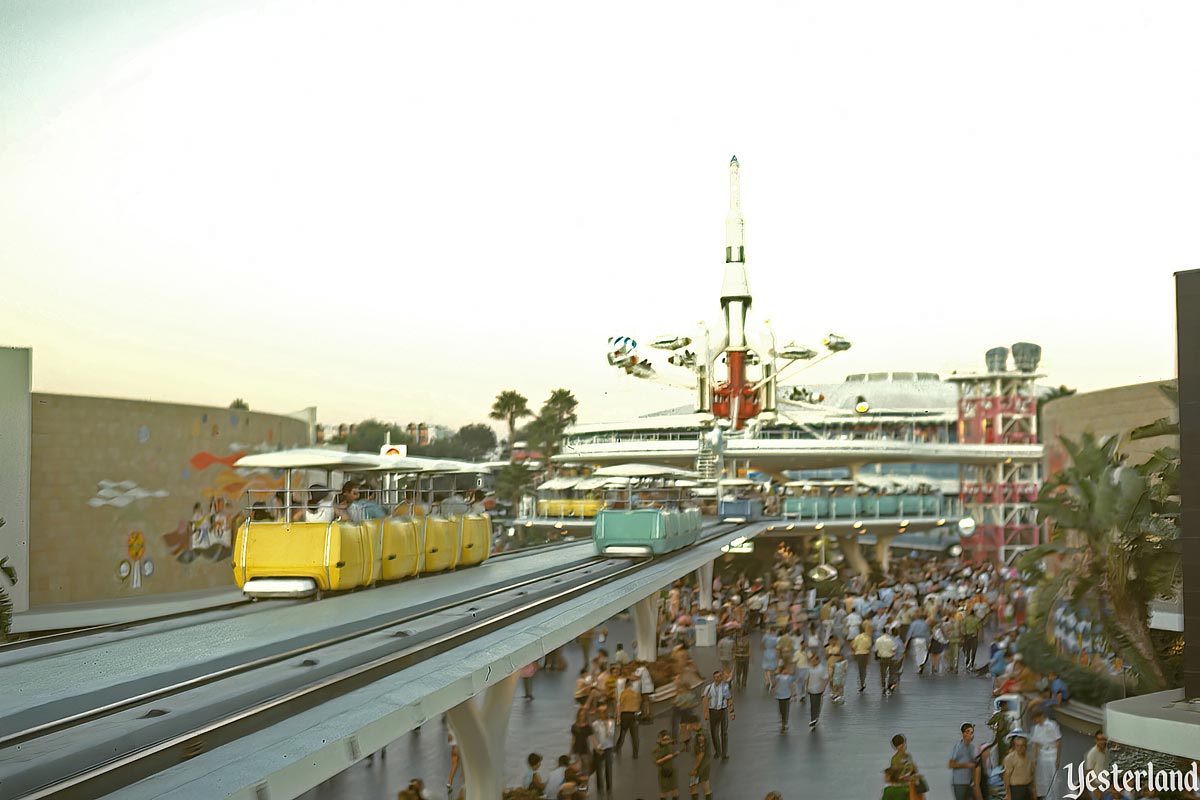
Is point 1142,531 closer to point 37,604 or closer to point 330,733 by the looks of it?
point 330,733

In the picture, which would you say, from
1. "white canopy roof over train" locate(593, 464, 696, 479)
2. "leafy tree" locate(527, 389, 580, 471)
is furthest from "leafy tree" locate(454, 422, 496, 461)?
"white canopy roof over train" locate(593, 464, 696, 479)

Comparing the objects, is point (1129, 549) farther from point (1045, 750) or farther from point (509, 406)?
point (509, 406)

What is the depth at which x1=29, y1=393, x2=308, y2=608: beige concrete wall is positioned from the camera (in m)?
29.7

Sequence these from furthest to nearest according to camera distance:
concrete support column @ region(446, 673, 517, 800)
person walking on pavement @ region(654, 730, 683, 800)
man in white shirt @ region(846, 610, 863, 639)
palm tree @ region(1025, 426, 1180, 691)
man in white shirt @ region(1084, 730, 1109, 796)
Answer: man in white shirt @ region(846, 610, 863, 639) < palm tree @ region(1025, 426, 1180, 691) < person walking on pavement @ region(654, 730, 683, 800) < man in white shirt @ region(1084, 730, 1109, 796) < concrete support column @ region(446, 673, 517, 800)

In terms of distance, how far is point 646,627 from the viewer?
2644cm

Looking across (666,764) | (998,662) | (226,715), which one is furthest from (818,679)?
(226,715)

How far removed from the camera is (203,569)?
3491 centimetres

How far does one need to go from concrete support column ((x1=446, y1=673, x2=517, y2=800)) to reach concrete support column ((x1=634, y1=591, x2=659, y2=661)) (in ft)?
41.9

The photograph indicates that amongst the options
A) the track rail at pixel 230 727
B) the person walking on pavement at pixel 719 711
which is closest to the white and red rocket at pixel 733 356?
the person walking on pavement at pixel 719 711

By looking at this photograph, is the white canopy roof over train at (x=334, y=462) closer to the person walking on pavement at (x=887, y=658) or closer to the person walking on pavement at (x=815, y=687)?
the person walking on pavement at (x=815, y=687)

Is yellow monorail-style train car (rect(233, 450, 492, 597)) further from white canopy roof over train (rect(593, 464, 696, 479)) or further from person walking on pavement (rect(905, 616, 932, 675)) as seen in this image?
white canopy roof over train (rect(593, 464, 696, 479))

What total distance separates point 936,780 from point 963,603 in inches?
549

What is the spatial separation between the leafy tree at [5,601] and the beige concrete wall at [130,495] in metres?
1.12

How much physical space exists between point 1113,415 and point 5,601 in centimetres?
2815
